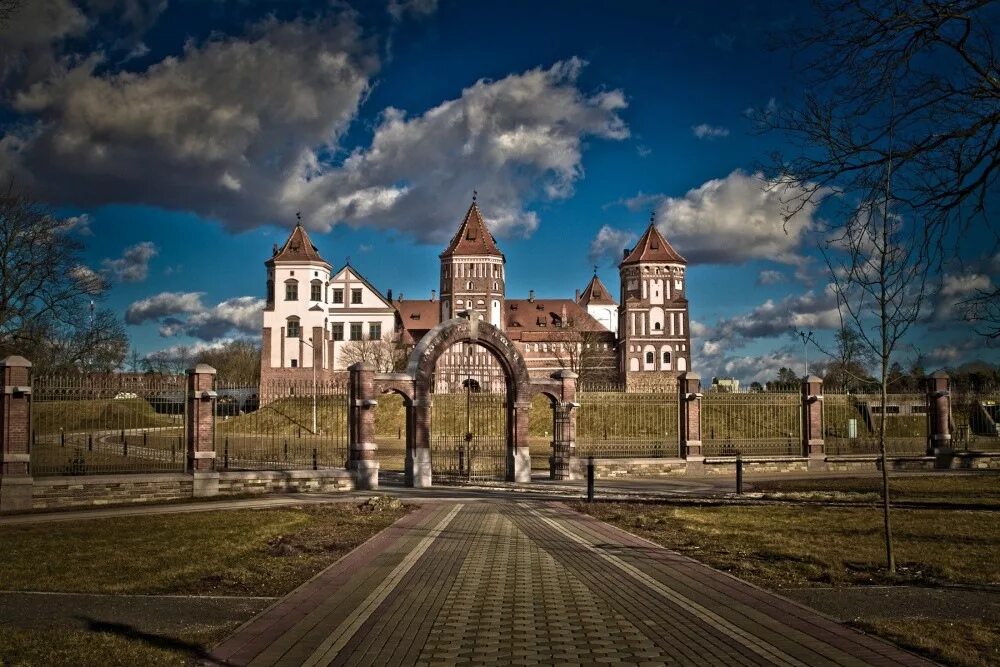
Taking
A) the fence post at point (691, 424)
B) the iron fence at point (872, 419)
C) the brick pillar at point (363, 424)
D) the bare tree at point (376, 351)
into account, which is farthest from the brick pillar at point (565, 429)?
the bare tree at point (376, 351)

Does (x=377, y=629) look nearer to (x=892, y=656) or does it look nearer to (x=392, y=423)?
(x=892, y=656)

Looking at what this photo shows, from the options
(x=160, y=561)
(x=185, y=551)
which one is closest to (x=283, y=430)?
(x=185, y=551)

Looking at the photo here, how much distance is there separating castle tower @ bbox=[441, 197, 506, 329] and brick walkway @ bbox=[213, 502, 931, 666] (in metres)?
81.9

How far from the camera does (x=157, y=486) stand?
2086 cm

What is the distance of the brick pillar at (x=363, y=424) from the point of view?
24.2 m

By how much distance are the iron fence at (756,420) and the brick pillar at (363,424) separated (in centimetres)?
1126

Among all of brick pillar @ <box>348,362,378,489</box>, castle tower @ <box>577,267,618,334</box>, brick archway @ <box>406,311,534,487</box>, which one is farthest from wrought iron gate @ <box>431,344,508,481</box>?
castle tower @ <box>577,267,618,334</box>

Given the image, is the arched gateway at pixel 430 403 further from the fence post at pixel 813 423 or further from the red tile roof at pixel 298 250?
the red tile roof at pixel 298 250

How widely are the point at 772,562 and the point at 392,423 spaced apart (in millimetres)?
48406

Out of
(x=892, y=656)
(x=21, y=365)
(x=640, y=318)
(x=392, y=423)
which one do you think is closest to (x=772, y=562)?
(x=892, y=656)

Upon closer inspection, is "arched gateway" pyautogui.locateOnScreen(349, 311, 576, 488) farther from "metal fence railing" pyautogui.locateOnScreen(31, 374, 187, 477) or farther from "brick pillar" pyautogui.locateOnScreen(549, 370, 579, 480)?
"metal fence railing" pyautogui.locateOnScreen(31, 374, 187, 477)

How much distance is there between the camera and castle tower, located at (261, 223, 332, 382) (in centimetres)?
8012

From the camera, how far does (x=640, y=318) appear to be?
9425 centimetres

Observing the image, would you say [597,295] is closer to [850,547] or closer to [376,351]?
[376,351]
